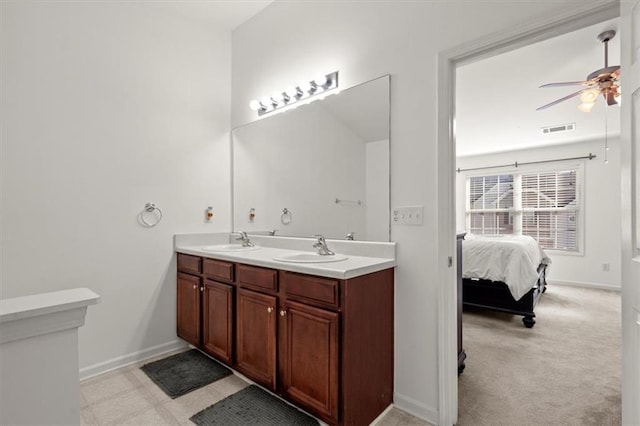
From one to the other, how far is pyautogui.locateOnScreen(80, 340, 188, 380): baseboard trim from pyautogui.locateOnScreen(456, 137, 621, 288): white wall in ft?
20.0

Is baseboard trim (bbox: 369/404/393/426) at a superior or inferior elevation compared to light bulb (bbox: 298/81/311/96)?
inferior

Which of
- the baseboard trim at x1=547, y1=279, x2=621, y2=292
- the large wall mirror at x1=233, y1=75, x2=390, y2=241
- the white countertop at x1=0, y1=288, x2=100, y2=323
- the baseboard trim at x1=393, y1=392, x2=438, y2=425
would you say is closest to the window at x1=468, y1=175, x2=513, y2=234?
the baseboard trim at x1=547, y1=279, x2=621, y2=292

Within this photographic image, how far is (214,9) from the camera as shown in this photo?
2.72 metres

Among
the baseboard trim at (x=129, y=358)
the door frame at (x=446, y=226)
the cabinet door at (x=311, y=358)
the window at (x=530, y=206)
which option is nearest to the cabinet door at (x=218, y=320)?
the baseboard trim at (x=129, y=358)

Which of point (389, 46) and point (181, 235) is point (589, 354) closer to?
point (389, 46)

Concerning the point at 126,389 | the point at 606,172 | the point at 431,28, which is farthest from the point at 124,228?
the point at 606,172

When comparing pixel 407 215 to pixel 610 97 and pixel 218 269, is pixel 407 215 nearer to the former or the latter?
pixel 218 269

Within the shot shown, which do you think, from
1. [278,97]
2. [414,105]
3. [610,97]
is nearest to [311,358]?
[414,105]

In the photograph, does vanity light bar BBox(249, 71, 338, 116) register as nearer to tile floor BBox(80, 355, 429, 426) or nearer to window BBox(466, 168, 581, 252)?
tile floor BBox(80, 355, 429, 426)

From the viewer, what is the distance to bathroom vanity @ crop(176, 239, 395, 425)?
1.57m

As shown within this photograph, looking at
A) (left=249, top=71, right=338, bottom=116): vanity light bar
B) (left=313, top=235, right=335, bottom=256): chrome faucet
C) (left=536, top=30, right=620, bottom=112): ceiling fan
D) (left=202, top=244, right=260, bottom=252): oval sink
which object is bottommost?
(left=202, top=244, right=260, bottom=252): oval sink

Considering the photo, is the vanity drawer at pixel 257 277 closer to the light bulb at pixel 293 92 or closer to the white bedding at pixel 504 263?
the light bulb at pixel 293 92

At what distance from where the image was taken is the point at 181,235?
8.99 ft

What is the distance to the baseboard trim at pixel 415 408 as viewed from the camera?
177 cm
